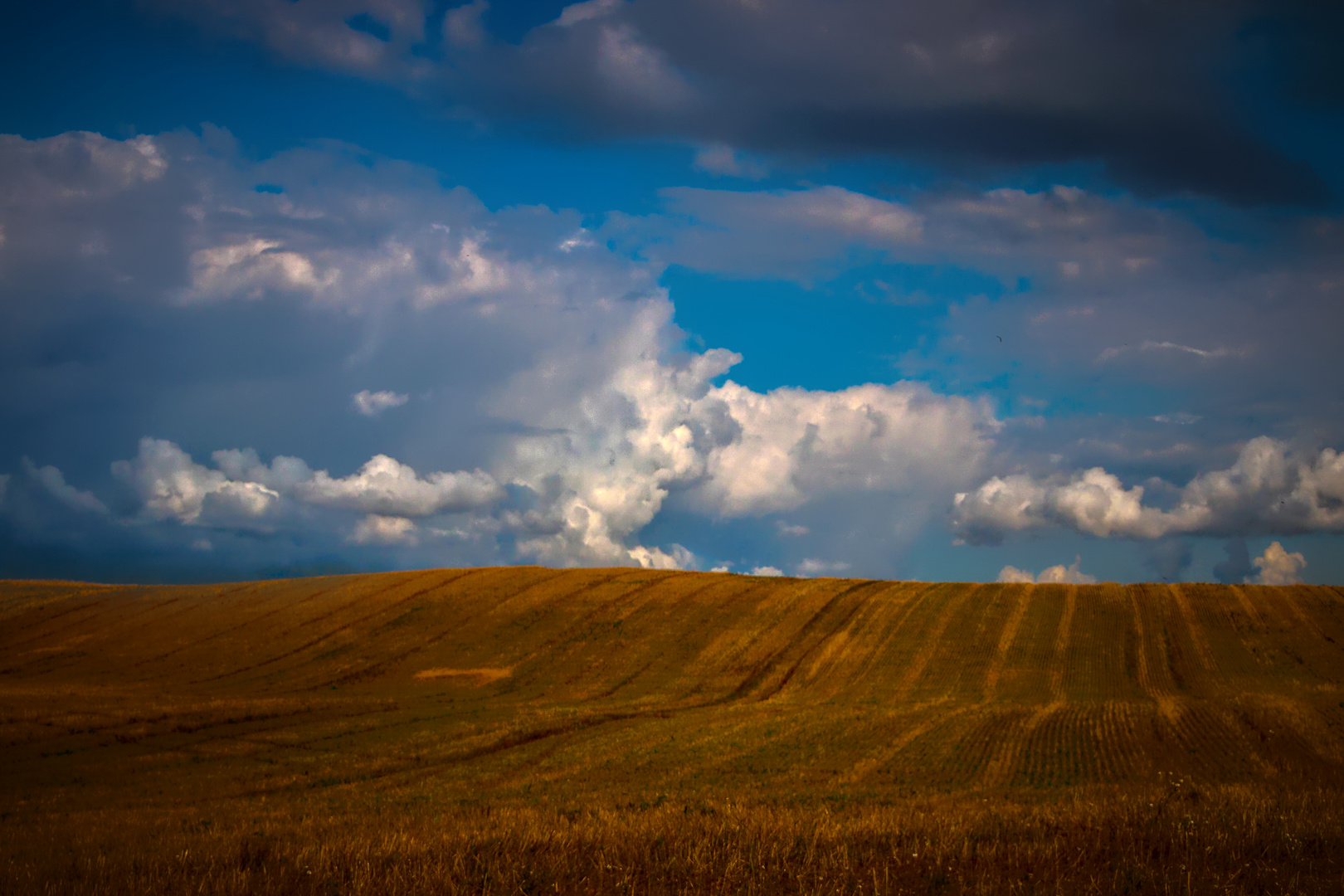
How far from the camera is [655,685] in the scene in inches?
1970

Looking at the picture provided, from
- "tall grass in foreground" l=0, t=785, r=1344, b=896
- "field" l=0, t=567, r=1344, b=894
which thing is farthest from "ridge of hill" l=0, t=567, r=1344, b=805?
"tall grass in foreground" l=0, t=785, r=1344, b=896

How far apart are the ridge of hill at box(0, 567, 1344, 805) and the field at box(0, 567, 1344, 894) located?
0.29 metres

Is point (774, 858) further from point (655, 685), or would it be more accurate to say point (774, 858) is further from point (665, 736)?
point (655, 685)

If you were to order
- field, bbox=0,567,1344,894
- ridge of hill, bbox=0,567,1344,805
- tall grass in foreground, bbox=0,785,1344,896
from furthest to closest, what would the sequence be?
ridge of hill, bbox=0,567,1344,805 < field, bbox=0,567,1344,894 < tall grass in foreground, bbox=0,785,1344,896

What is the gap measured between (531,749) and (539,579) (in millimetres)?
44780

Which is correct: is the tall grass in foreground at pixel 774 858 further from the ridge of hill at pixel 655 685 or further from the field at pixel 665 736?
the ridge of hill at pixel 655 685

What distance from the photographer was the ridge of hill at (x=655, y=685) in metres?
29.1

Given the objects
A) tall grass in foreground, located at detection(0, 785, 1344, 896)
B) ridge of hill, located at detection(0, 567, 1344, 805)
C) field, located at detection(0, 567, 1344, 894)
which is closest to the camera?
tall grass in foreground, located at detection(0, 785, 1344, 896)

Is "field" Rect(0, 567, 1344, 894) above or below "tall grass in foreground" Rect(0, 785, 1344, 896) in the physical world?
below

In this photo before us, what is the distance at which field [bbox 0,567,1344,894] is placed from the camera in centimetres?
848

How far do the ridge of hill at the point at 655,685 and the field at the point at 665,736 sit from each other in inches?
11.2

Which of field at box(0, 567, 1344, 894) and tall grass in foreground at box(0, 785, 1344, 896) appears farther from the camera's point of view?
field at box(0, 567, 1344, 894)

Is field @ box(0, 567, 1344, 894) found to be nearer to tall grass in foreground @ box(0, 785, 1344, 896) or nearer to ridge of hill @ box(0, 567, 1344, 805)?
tall grass in foreground @ box(0, 785, 1344, 896)

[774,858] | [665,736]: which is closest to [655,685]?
[665,736]
